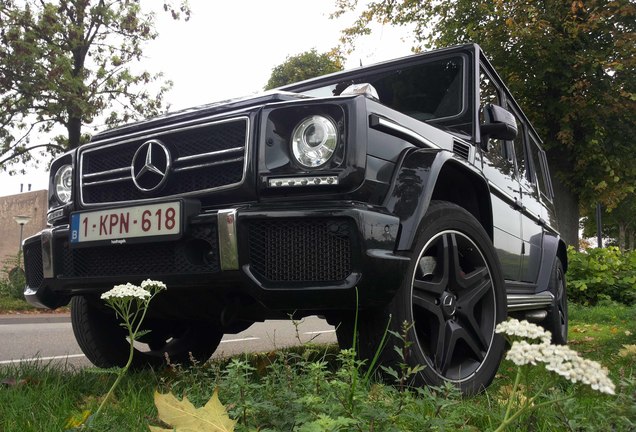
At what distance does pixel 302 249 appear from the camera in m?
2.26

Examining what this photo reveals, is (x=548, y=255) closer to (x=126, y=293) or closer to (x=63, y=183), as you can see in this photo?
(x=63, y=183)

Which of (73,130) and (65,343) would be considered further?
(73,130)

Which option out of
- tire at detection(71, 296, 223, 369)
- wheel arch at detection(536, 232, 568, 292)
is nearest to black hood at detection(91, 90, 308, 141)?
tire at detection(71, 296, 223, 369)

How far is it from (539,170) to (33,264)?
15.3 feet

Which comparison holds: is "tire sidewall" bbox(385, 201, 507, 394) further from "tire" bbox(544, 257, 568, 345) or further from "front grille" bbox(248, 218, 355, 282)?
"tire" bbox(544, 257, 568, 345)

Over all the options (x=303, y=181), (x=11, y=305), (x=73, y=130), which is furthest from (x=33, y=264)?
(x=73, y=130)

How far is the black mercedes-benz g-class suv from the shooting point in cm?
226

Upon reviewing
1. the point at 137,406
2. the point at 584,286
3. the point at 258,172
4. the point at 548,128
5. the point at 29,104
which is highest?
the point at 29,104

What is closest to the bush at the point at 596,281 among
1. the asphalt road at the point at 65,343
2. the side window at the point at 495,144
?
the asphalt road at the point at 65,343

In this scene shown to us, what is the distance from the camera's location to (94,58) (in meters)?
18.6

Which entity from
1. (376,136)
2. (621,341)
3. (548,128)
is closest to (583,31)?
(548,128)

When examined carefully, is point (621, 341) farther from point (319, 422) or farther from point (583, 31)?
point (583, 31)

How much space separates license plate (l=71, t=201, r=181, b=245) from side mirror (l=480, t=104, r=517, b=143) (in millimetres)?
1890

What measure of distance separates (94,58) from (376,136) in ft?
59.6
